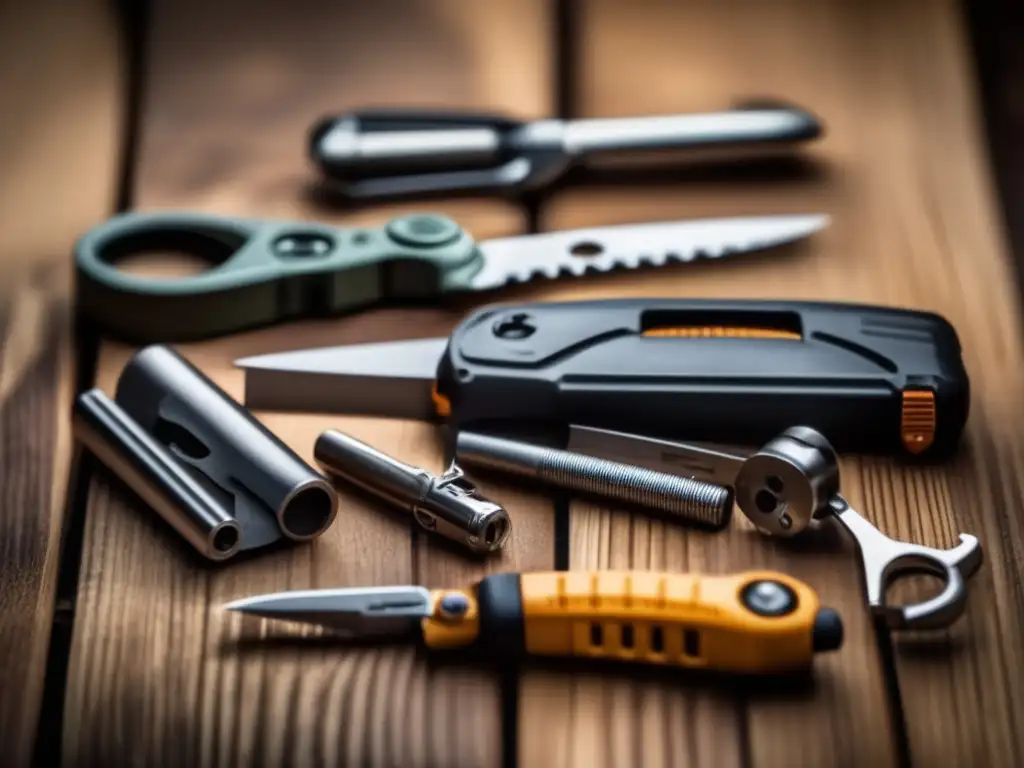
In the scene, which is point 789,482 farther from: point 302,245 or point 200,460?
point 302,245

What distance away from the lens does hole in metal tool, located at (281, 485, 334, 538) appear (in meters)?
1.01

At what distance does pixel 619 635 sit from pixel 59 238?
28.2 inches

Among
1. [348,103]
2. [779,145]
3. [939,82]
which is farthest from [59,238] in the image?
[939,82]

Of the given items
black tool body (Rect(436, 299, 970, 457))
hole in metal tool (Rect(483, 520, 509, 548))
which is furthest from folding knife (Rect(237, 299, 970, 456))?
hole in metal tool (Rect(483, 520, 509, 548))

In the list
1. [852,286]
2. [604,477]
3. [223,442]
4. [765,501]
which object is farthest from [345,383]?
[852,286]

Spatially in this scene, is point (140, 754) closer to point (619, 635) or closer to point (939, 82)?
point (619, 635)

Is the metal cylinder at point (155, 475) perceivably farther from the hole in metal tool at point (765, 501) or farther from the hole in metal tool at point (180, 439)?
the hole in metal tool at point (765, 501)

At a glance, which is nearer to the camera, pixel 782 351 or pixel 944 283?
pixel 782 351

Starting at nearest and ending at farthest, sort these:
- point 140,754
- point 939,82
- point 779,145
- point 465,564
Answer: point 140,754 < point 465,564 < point 779,145 < point 939,82

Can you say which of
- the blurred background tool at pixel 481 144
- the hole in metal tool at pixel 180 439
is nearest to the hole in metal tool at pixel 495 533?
the hole in metal tool at pixel 180 439

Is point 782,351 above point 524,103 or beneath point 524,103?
beneath

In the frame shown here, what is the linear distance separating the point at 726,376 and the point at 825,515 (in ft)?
0.43

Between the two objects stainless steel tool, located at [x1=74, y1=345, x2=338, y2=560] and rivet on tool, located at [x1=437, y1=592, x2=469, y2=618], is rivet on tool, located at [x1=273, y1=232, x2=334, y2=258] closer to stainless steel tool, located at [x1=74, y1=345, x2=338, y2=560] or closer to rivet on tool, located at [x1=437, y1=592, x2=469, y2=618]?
stainless steel tool, located at [x1=74, y1=345, x2=338, y2=560]

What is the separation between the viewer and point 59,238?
1.35 metres
